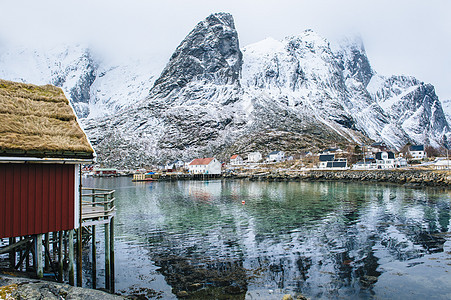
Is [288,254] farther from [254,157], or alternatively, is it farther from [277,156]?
[254,157]

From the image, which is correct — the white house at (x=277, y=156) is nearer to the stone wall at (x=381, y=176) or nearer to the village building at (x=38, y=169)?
the stone wall at (x=381, y=176)

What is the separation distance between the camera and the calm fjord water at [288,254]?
14.8 meters

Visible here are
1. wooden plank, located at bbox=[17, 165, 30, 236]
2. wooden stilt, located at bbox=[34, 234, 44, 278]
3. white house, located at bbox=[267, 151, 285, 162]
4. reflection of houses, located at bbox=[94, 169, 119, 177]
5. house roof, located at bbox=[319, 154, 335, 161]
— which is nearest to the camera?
wooden plank, located at bbox=[17, 165, 30, 236]

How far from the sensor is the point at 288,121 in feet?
639

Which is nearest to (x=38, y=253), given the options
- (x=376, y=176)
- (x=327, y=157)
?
(x=376, y=176)

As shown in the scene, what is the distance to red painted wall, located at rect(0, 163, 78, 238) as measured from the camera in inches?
426

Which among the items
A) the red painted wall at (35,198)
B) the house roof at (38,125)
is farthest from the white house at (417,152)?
the red painted wall at (35,198)

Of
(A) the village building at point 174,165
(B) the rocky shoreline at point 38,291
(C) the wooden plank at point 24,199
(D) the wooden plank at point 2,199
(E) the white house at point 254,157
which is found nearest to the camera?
(B) the rocky shoreline at point 38,291

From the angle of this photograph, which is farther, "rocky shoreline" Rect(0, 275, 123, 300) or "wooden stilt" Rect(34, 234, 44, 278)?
"wooden stilt" Rect(34, 234, 44, 278)

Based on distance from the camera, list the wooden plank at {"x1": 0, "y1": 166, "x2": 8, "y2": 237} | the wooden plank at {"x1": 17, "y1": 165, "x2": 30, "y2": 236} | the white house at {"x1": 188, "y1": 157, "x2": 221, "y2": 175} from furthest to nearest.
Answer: the white house at {"x1": 188, "y1": 157, "x2": 221, "y2": 175}, the wooden plank at {"x1": 17, "y1": 165, "x2": 30, "y2": 236}, the wooden plank at {"x1": 0, "y1": 166, "x2": 8, "y2": 237}

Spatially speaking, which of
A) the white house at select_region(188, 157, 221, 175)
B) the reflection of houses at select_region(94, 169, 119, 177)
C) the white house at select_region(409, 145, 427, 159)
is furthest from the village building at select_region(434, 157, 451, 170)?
the reflection of houses at select_region(94, 169, 119, 177)

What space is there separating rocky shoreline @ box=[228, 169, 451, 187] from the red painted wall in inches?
2793

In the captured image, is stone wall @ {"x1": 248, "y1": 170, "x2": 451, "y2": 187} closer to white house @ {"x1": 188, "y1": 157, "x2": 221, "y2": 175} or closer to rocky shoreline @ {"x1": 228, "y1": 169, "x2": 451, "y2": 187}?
rocky shoreline @ {"x1": 228, "y1": 169, "x2": 451, "y2": 187}

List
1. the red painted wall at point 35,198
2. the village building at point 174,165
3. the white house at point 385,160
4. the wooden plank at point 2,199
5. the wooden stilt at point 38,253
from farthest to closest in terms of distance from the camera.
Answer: the village building at point 174,165, the white house at point 385,160, the wooden stilt at point 38,253, the red painted wall at point 35,198, the wooden plank at point 2,199
